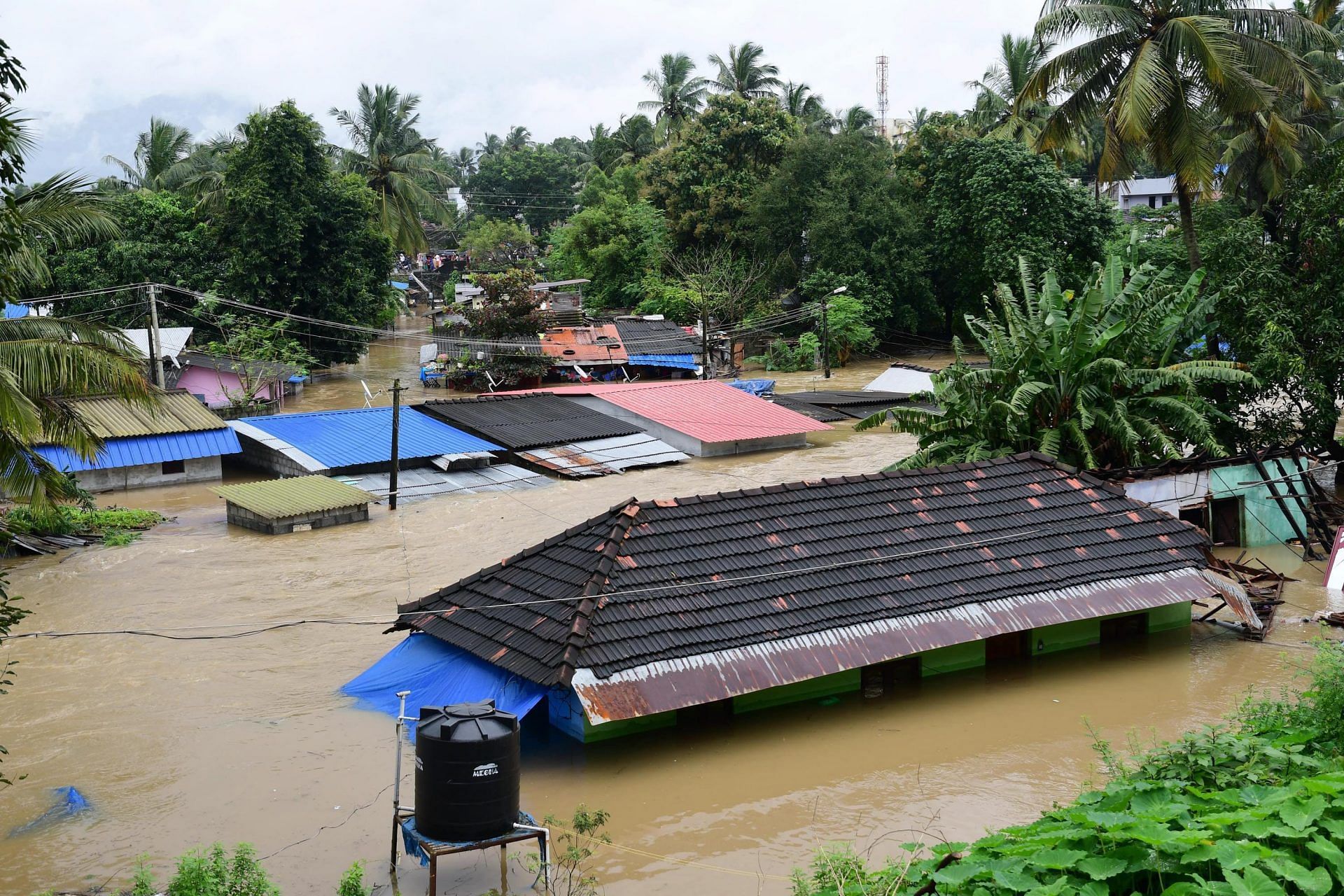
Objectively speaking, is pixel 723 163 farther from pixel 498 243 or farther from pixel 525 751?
pixel 525 751

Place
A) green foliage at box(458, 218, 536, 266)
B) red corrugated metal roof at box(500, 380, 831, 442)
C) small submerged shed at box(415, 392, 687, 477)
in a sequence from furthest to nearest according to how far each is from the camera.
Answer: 1. green foliage at box(458, 218, 536, 266)
2. red corrugated metal roof at box(500, 380, 831, 442)
3. small submerged shed at box(415, 392, 687, 477)

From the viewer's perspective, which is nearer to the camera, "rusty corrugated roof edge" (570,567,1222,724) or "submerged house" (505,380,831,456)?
"rusty corrugated roof edge" (570,567,1222,724)

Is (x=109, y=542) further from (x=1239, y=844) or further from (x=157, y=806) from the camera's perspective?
(x=1239, y=844)

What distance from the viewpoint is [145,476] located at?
1032 inches

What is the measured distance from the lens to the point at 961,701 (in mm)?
12711

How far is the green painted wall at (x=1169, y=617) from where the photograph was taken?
14672 mm

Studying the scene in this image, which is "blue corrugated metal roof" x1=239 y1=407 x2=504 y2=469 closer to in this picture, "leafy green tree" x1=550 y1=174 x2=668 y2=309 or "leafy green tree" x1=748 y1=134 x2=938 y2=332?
"leafy green tree" x1=748 y1=134 x2=938 y2=332

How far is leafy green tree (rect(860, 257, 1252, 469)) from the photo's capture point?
56.7ft

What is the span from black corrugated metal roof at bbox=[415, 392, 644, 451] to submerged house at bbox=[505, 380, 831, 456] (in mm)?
422

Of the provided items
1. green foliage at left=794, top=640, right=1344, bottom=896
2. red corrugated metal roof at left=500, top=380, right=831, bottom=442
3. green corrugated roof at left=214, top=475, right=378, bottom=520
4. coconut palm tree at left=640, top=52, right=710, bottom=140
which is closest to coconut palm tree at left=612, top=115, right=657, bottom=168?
coconut palm tree at left=640, top=52, right=710, bottom=140

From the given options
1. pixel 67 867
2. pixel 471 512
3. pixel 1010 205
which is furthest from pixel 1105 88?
pixel 67 867

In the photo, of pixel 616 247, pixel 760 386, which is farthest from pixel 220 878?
pixel 616 247

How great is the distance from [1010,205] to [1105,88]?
18.3 meters

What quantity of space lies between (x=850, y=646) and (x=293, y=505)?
14225 millimetres
